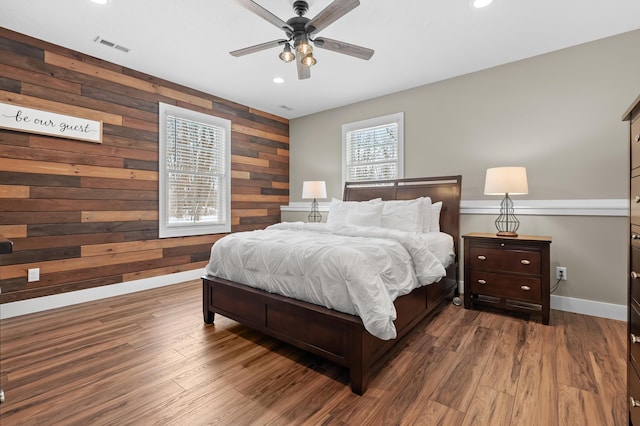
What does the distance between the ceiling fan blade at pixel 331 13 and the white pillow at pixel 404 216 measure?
2027mm

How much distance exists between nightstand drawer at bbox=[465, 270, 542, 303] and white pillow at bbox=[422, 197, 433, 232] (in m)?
0.67

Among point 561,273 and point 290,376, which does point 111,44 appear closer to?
point 290,376

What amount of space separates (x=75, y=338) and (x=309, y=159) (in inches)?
156

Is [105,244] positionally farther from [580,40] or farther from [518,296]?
[580,40]

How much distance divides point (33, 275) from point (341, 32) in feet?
12.4

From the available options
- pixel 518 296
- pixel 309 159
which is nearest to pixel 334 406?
pixel 518 296

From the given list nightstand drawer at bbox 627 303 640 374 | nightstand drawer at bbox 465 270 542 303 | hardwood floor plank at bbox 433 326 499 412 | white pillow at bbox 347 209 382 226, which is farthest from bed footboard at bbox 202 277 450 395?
nightstand drawer at bbox 627 303 640 374

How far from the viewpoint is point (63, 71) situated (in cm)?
312

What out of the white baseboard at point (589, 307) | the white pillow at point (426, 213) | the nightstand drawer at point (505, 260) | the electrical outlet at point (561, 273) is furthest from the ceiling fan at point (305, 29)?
the white baseboard at point (589, 307)

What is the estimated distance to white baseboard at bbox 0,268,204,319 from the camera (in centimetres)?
286

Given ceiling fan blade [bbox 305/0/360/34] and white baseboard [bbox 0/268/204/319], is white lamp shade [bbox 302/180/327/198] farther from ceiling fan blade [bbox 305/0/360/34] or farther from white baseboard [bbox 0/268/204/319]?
ceiling fan blade [bbox 305/0/360/34]

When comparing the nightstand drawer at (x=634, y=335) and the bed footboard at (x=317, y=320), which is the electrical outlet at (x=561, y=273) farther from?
the nightstand drawer at (x=634, y=335)

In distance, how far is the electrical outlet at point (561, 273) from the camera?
3.04m

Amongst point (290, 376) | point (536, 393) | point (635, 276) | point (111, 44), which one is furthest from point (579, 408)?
point (111, 44)
